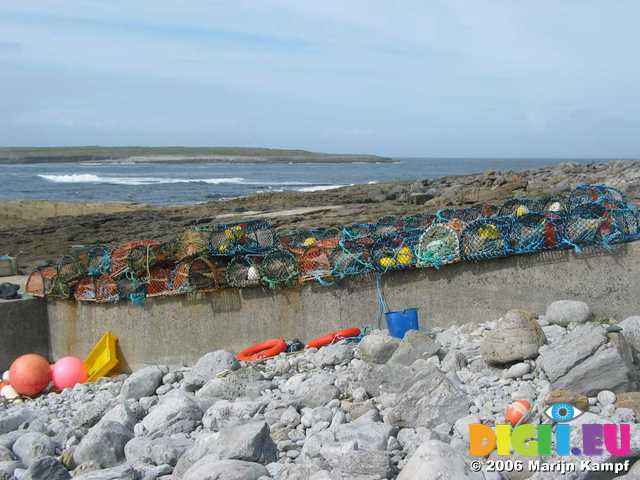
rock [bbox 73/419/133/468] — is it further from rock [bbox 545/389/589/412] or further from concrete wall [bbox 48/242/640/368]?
rock [bbox 545/389/589/412]

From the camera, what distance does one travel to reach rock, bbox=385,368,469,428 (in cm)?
509

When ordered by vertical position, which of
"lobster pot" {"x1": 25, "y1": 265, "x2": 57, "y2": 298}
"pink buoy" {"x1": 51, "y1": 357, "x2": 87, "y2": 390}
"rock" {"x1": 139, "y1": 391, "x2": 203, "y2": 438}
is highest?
"lobster pot" {"x1": 25, "y1": 265, "x2": 57, "y2": 298}

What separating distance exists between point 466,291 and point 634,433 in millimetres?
3148

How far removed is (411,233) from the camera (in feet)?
25.8

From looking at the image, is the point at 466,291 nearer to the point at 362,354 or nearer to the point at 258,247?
the point at 362,354

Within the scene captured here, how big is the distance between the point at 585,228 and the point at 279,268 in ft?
9.92

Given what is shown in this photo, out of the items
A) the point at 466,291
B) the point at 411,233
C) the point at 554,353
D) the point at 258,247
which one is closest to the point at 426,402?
the point at 554,353

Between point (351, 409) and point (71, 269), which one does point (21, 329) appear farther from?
point (351, 409)

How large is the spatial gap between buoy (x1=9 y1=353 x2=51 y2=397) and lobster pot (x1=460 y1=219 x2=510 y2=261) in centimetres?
479

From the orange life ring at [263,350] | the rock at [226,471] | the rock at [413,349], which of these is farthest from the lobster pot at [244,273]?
the rock at [226,471]

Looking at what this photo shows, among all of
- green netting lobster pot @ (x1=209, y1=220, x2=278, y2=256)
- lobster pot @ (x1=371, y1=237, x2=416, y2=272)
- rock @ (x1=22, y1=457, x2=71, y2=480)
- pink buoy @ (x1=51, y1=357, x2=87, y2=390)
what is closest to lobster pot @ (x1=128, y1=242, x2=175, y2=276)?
green netting lobster pot @ (x1=209, y1=220, x2=278, y2=256)

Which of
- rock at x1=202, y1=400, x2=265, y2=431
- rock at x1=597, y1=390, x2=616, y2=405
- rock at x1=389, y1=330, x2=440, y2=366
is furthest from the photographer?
rock at x1=389, y1=330, x2=440, y2=366

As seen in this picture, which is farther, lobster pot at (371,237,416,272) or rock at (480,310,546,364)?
lobster pot at (371,237,416,272)

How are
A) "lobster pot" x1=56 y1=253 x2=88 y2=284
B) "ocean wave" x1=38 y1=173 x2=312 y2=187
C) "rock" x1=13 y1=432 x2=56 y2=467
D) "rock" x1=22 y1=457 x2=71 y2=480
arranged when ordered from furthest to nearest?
"ocean wave" x1=38 y1=173 x2=312 y2=187
"lobster pot" x1=56 y1=253 x2=88 y2=284
"rock" x1=13 y1=432 x2=56 y2=467
"rock" x1=22 y1=457 x2=71 y2=480
